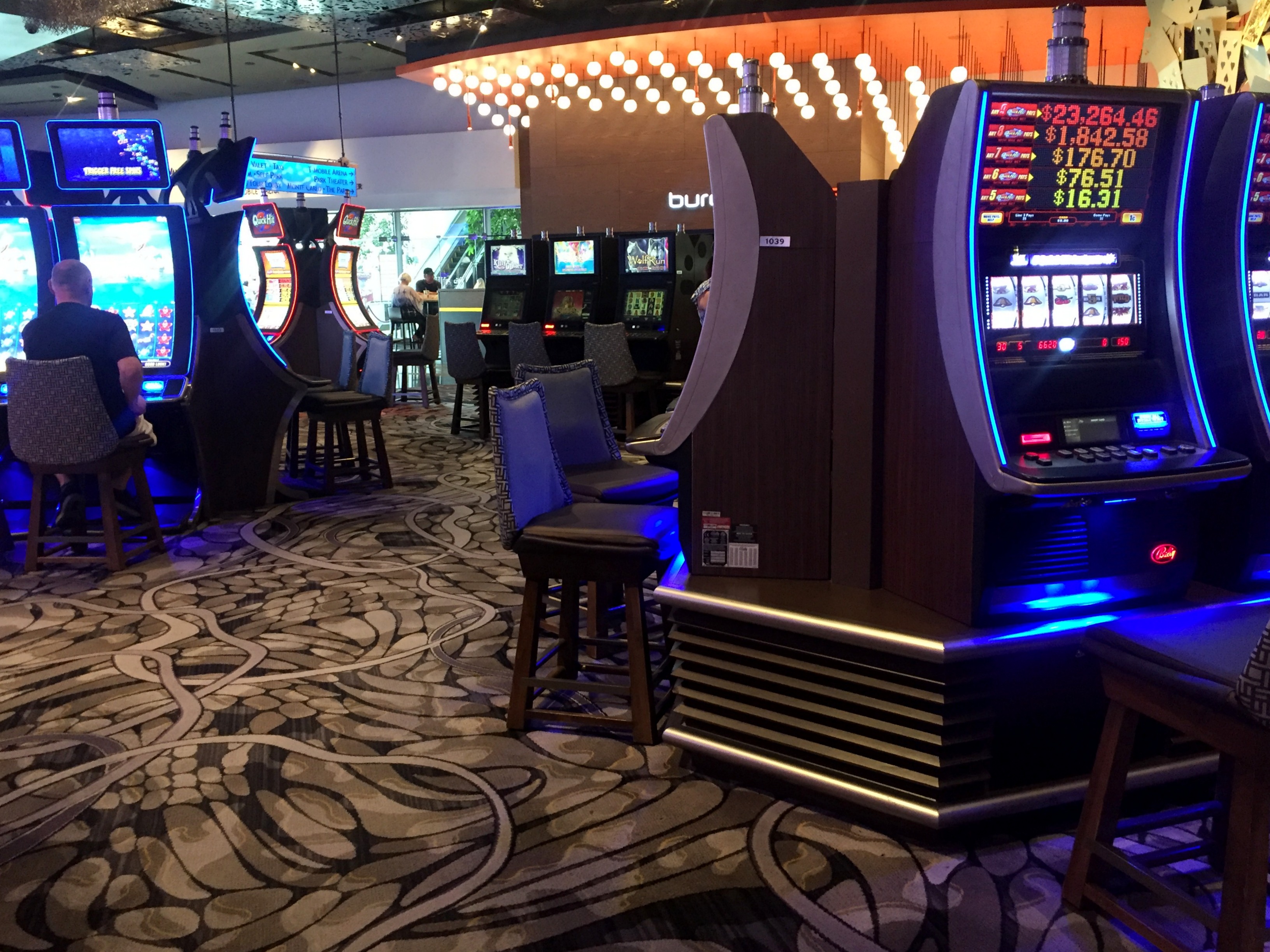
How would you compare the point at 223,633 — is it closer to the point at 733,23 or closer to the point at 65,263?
the point at 65,263

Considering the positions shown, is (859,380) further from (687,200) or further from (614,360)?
(687,200)

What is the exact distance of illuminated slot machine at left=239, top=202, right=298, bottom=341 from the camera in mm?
9711

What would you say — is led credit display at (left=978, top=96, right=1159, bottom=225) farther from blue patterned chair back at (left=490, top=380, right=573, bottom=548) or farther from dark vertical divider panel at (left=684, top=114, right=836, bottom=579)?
blue patterned chair back at (left=490, top=380, right=573, bottom=548)

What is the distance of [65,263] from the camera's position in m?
4.55

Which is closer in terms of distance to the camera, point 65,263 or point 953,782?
point 953,782

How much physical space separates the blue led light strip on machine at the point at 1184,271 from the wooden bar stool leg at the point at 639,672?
1336 mm

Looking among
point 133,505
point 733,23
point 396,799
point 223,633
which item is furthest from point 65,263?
point 733,23

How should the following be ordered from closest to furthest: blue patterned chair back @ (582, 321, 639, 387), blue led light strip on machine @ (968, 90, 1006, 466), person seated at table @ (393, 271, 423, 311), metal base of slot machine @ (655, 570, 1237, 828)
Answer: blue led light strip on machine @ (968, 90, 1006, 466) < metal base of slot machine @ (655, 570, 1237, 828) < blue patterned chair back @ (582, 321, 639, 387) < person seated at table @ (393, 271, 423, 311)

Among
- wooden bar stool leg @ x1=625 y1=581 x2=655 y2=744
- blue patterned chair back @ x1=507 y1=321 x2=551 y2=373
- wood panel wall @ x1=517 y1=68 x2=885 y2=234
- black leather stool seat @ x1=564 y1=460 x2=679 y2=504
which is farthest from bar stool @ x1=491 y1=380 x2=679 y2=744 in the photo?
wood panel wall @ x1=517 y1=68 x2=885 y2=234

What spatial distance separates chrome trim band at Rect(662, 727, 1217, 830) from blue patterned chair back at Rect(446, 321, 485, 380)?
625 centimetres

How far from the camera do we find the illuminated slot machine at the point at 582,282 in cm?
835

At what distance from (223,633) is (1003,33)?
799cm

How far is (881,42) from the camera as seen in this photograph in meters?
8.98

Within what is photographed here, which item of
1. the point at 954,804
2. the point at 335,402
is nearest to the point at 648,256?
the point at 335,402
